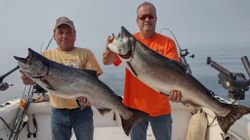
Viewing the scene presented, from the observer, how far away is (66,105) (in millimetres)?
3822

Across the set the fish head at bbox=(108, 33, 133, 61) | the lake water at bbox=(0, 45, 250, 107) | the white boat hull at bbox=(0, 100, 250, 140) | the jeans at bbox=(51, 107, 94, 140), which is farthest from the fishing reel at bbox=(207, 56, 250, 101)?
the lake water at bbox=(0, 45, 250, 107)

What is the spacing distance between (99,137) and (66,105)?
2198 mm

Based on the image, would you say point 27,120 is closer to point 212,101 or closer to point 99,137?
point 99,137

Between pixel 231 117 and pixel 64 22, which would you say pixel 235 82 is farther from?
pixel 64 22

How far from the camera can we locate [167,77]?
3.42m

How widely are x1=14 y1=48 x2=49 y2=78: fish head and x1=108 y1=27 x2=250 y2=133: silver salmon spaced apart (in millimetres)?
834

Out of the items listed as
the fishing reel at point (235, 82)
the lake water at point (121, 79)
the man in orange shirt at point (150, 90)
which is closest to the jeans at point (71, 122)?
the man in orange shirt at point (150, 90)

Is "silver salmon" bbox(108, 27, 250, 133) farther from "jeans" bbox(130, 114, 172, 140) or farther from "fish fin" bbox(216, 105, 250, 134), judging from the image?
"jeans" bbox(130, 114, 172, 140)

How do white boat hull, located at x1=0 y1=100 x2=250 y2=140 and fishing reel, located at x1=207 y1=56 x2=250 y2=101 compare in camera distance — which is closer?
fishing reel, located at x1=207 y1=56 x2=250 y2=101

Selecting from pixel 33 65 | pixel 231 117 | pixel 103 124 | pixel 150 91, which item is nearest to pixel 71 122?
pixel 33 65

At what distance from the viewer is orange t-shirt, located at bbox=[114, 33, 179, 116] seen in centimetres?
388

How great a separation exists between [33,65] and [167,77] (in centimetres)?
159

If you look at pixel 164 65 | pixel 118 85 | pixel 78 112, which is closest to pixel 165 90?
pixel 164 65

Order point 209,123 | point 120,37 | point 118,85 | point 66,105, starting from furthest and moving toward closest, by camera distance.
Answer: point 118,85, point 209,123, point 66,105, point 120,37
